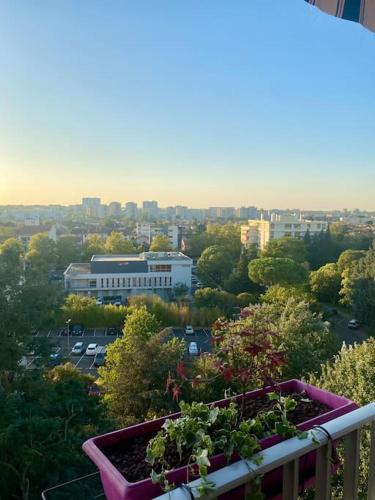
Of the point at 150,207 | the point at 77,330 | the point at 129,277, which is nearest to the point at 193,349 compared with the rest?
the point at 77,330

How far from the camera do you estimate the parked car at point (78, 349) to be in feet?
34.1

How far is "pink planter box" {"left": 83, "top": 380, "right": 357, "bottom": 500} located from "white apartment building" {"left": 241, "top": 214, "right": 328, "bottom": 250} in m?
27.2

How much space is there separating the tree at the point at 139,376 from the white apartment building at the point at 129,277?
35.6 ft

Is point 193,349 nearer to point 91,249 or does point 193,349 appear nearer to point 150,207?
point 91,249

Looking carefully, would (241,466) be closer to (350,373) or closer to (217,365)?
(217,365)

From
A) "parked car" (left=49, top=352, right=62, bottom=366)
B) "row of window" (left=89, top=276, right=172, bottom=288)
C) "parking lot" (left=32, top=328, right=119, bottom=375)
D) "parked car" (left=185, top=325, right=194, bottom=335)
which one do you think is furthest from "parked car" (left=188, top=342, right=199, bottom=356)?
"row of window" (left=89, top=276, right=172, bottom=288)

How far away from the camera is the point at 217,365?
3.06ft

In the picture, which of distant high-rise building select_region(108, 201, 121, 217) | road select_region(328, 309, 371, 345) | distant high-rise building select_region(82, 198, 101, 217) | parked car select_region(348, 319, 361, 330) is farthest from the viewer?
distant high-rise building select_region(108, 201, 121, 217)

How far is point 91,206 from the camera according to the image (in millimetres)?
62750

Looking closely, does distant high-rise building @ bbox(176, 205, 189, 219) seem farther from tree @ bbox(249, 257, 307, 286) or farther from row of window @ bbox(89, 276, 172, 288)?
tree @ bbox(249, 257, 307, 286)

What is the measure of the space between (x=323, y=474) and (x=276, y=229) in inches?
1127

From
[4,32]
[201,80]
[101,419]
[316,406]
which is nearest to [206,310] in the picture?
[201,80]

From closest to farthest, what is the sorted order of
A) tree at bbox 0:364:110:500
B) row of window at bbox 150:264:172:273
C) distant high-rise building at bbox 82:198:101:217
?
tree at bbox 0:364:110:500 < row of window at bbox 150:264:172:273 < distant high-rise building at bbox 82:198:101:217

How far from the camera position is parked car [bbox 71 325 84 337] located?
12.2 meters
